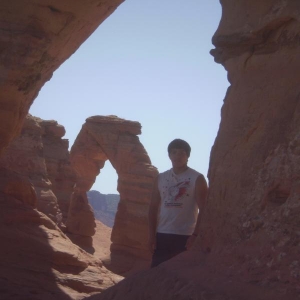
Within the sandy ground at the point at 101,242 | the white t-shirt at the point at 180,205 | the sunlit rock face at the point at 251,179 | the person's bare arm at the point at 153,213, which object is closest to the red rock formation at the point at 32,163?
the sandy ground at the point at 101,242

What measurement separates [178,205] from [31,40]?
3137 mm

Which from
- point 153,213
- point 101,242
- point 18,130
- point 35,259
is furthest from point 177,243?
point 101,242

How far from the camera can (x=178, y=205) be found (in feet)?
14.5

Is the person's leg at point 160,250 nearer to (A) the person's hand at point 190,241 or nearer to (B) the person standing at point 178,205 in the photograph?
(B) the person standing at point 178,205

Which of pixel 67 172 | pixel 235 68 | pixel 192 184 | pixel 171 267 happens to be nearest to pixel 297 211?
pixel 171 267

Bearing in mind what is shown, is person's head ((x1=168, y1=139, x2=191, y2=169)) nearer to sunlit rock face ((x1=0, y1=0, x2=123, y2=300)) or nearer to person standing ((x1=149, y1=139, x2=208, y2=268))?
person standing ((x1=149, y1=139, x2=208, y2=268))

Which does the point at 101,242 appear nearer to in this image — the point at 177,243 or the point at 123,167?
the point at 123,167

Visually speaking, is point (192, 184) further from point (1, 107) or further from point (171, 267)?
point (1, 107)

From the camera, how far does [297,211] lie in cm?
255

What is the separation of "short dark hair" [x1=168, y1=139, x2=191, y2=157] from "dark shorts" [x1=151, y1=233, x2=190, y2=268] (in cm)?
72

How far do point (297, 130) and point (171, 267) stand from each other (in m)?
1.14

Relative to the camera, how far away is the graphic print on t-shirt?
4.43m

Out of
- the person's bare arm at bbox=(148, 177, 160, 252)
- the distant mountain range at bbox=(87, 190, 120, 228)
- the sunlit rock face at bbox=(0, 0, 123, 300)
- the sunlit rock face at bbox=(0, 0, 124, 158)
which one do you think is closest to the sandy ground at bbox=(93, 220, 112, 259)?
the sunlit rock face at bbox=(0, 0, 123, 300)

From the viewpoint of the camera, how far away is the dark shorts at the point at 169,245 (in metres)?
4.46
